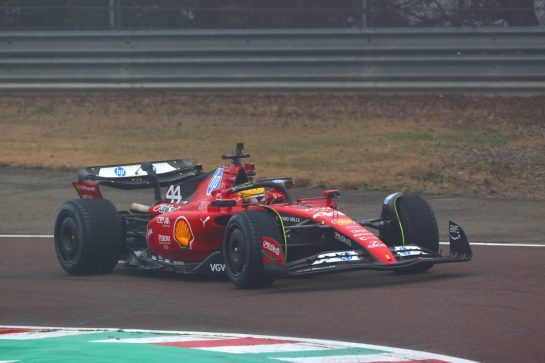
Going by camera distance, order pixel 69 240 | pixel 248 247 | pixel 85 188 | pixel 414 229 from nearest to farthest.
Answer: pixel 248 247
pixel 414 229
pixel 69 240
pixel 85 188

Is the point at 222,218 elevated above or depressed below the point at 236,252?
above

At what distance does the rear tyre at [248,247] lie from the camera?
10914 millimetres

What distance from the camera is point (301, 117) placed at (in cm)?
2292

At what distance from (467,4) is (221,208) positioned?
36.9ft

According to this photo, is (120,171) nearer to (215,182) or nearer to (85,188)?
(85,188)

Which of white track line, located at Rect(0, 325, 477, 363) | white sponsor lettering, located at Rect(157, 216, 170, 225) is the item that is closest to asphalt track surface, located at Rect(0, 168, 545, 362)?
white track line, located at Rect(0, 325, 477, 363)

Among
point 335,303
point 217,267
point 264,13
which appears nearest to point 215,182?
point 217,267

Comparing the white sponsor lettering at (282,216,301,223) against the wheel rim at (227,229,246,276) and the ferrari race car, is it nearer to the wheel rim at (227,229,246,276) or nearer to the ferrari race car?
the ferrari race car

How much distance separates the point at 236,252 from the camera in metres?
11.3

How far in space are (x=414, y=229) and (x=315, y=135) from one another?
→ 1006 centimetres

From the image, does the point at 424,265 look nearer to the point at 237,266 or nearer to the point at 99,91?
the point at 237,266

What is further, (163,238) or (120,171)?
(120,171)

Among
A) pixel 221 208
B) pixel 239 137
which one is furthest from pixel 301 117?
pixel 221 208

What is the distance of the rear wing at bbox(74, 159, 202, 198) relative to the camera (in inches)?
527
